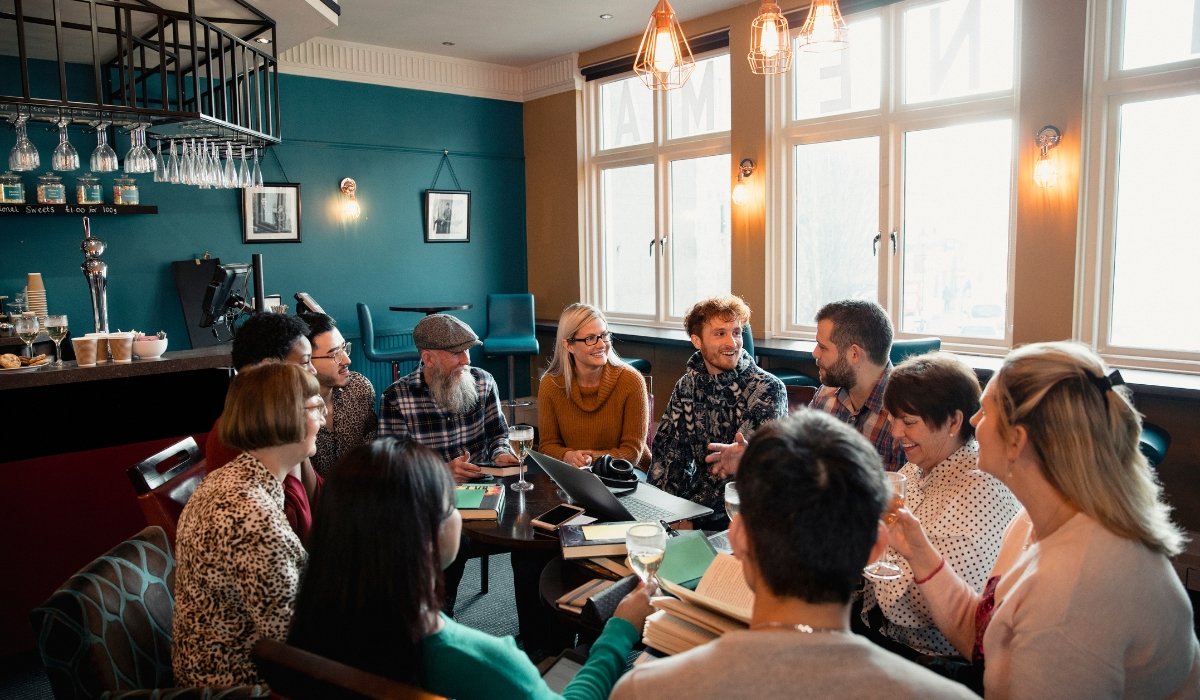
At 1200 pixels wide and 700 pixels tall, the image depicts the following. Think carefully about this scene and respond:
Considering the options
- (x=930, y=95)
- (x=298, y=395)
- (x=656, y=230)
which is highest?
(x=930, y=95)

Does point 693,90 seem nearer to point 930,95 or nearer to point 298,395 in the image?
point 930,95

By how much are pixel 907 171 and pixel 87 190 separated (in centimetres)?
572

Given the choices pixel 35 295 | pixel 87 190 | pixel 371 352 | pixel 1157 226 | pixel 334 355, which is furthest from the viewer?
pixel 371 352

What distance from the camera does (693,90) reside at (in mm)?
6766

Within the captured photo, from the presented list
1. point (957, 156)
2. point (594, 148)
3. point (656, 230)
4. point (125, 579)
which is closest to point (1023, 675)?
point (125, 579)

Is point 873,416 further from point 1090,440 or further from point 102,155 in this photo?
point 102,155

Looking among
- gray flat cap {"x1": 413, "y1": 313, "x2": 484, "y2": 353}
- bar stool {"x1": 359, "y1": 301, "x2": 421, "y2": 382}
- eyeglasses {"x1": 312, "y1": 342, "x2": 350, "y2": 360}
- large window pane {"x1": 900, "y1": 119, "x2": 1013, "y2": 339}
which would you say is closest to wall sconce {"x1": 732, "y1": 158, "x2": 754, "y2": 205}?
large window pane {"x1": 900, "y1": 119, "x2": 1013, "y2": 339}

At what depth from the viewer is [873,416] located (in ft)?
9.10

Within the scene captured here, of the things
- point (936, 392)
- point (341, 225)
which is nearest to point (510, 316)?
point (341, 225)

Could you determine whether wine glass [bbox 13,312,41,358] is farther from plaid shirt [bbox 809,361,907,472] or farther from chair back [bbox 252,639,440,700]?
plaid shirt [bbox 809,361,907,472]

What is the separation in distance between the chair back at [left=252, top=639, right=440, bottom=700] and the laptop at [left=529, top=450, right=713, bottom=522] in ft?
3.32

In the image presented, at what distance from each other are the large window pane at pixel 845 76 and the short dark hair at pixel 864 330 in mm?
3339

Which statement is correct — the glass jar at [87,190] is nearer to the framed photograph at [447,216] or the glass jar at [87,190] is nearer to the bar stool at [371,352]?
the bar stool at [371,352]

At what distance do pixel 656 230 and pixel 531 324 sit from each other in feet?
4.70
